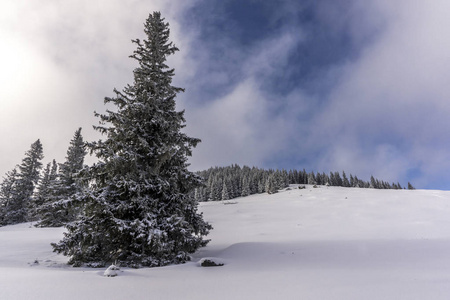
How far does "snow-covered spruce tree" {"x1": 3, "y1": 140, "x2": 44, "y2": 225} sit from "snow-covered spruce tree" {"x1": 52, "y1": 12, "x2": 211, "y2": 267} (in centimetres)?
3561

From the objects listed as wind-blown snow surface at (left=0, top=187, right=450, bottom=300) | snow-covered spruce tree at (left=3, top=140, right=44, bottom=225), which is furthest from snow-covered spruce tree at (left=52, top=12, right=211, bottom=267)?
snow-covered spruce tree at (left=3, top=140, right=44, bottom=225)

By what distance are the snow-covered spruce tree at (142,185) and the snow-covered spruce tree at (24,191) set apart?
1402 inches

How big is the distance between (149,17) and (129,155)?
745cm

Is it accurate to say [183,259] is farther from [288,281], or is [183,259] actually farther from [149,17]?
[149,17]

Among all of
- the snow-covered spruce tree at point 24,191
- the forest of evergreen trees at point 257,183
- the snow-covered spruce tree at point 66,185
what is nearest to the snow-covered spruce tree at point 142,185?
the snow-covered spruce tree at point 66,185

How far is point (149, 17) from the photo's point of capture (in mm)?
10664

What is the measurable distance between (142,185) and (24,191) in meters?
40.7

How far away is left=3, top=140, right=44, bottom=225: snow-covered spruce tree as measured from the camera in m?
33.5

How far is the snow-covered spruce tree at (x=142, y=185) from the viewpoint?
7480mm

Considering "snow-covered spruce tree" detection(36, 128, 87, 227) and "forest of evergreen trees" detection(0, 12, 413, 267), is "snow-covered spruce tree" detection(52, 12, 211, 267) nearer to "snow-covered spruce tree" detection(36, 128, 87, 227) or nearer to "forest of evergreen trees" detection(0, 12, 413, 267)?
"forest of evergreen trees" detection(0, 12, 413, 267)

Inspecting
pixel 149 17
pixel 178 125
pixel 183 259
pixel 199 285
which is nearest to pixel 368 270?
pixel 199 285

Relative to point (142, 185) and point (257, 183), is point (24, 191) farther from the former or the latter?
point (257, 183)

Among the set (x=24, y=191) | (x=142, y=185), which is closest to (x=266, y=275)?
(x=142, y=185)

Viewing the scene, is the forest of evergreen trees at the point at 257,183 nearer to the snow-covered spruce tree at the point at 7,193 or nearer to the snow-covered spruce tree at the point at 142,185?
the snow-covered spruce tree at the point at 7,193
